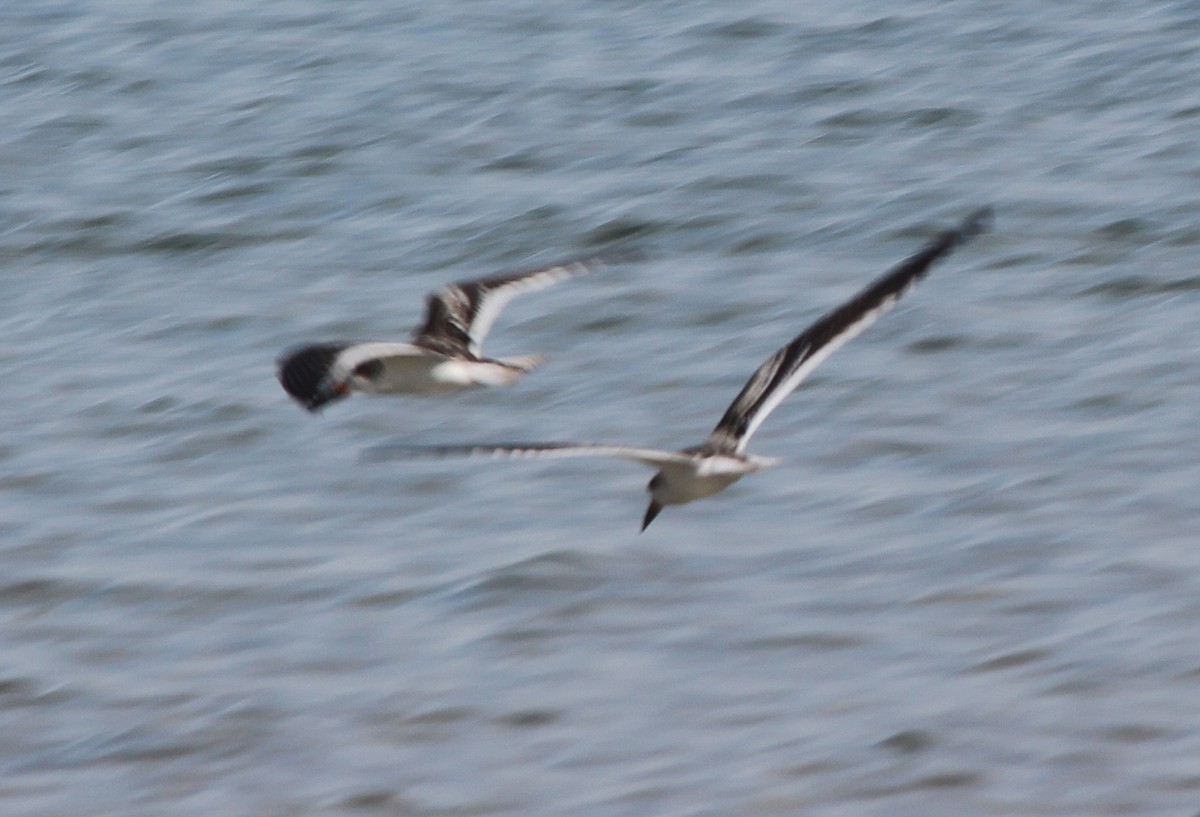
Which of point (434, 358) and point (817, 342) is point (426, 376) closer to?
point (434, 358)

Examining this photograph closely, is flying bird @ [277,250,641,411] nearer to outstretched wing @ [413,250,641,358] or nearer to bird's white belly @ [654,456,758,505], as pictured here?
outstretched wing @ [413,250,641,358]

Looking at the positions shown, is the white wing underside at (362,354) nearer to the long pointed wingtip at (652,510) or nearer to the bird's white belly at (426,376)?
the bird's white belly at (426,376)

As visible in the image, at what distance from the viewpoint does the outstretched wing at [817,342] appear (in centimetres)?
725

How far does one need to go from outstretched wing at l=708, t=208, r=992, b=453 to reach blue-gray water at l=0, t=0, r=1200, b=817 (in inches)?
32.3

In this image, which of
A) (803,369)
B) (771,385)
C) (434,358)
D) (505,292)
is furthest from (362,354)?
(803,369)

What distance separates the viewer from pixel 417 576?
850cm

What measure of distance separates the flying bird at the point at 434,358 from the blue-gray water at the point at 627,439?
58 centimetres

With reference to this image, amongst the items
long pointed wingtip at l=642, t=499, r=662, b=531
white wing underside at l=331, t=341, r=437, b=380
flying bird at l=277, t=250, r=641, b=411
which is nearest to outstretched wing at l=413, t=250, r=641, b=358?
flying bird at l=277, t=250, r=641, b=411

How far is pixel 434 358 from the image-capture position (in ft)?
28.6

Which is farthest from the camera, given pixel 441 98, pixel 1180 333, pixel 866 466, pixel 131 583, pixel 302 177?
pixel 441 98

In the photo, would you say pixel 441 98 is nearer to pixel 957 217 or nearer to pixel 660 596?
pixel 957 217

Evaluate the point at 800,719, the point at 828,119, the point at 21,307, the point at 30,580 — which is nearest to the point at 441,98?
the point at 828,119

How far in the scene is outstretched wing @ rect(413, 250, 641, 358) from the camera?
30.0 ft

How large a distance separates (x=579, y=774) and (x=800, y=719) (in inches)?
28.3
